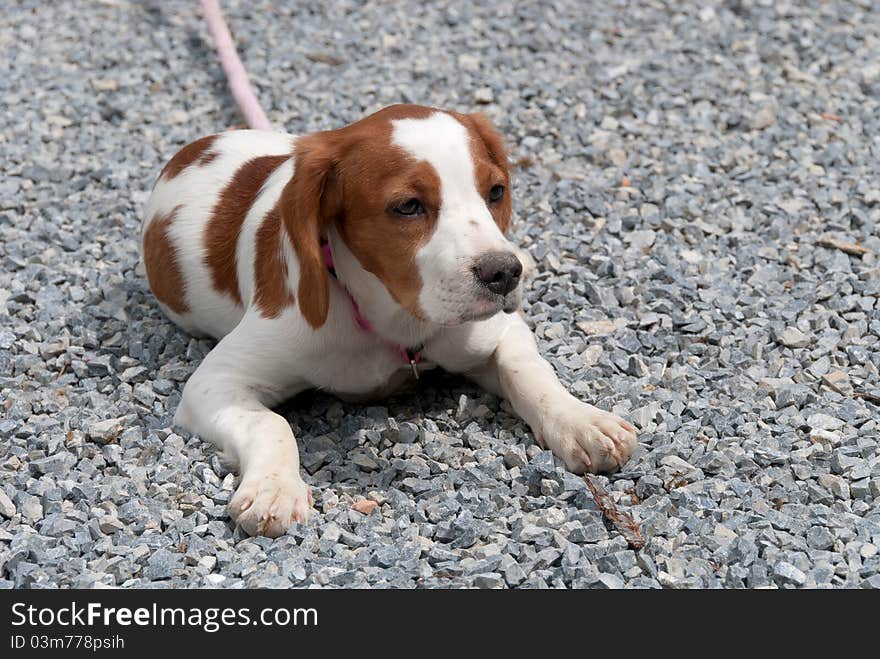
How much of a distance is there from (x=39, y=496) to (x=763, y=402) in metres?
2.41

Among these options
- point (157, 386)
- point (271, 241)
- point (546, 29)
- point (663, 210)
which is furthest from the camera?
point (546, 29)

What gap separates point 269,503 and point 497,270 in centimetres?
96

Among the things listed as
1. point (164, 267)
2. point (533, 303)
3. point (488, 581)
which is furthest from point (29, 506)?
point (533, 303)

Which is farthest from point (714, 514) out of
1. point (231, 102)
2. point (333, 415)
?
point (231, 102)

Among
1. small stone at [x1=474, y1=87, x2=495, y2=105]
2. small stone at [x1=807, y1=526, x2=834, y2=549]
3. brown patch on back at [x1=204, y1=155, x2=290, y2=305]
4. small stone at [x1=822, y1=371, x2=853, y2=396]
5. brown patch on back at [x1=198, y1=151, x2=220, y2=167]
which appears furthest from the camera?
small stone at [x1=474, y1=87, x2=495, y2=105]

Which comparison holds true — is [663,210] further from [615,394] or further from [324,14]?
[324,14]

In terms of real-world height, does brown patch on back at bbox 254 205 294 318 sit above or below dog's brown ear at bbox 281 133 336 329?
below

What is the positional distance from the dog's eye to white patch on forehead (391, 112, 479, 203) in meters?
0.08

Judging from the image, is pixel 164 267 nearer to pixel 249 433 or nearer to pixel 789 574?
pixel 249 433

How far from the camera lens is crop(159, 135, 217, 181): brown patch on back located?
5266mm

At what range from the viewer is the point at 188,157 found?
17.4 ft

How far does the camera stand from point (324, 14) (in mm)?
8234

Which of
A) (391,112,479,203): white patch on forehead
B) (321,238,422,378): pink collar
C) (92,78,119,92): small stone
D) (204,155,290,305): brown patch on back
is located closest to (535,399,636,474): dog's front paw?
(321,238,422,378): pink collar

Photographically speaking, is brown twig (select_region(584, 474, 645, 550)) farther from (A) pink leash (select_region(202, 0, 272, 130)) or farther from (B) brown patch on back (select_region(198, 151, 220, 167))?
(A) pink leash (select_region(202, 0, 272, 130))
